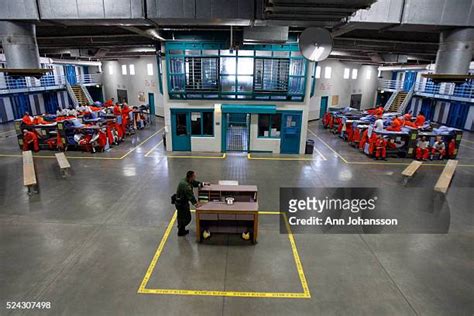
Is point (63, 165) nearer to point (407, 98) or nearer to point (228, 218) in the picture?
point (228, 218)

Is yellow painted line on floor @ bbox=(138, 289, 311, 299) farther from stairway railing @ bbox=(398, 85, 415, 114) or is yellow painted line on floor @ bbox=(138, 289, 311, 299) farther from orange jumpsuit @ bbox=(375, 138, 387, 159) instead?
stairway railing @ bbox=(398, 85, 415, 114)

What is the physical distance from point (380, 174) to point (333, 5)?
29.0 feet

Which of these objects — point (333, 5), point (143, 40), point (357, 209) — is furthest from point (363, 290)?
point (143, 40)

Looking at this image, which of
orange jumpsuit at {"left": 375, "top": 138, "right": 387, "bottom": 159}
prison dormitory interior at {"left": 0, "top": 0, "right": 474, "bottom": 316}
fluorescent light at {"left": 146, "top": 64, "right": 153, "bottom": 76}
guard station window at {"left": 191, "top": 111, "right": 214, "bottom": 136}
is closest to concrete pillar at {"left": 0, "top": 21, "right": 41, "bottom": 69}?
prison dormitory interior at {"left": 0, "top": 0, "right": 474, "bottom": 316}

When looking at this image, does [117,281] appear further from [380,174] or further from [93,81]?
[93,81]

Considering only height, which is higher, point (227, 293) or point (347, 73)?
point (347, 73)

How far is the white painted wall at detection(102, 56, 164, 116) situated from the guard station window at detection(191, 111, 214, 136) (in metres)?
12.1

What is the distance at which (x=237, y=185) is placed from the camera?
292 inches

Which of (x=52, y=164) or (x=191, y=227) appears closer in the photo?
(x=191, y=227)

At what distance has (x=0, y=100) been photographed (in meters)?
21.4

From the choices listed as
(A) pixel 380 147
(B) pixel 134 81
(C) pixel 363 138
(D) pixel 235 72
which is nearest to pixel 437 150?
(A) pixel 380 147

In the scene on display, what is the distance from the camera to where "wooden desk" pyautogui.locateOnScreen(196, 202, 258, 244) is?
624 cm

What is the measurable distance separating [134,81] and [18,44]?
22608 mm

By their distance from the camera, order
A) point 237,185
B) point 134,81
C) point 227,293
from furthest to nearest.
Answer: point 134,81 < point 237,185 < point 227,293
